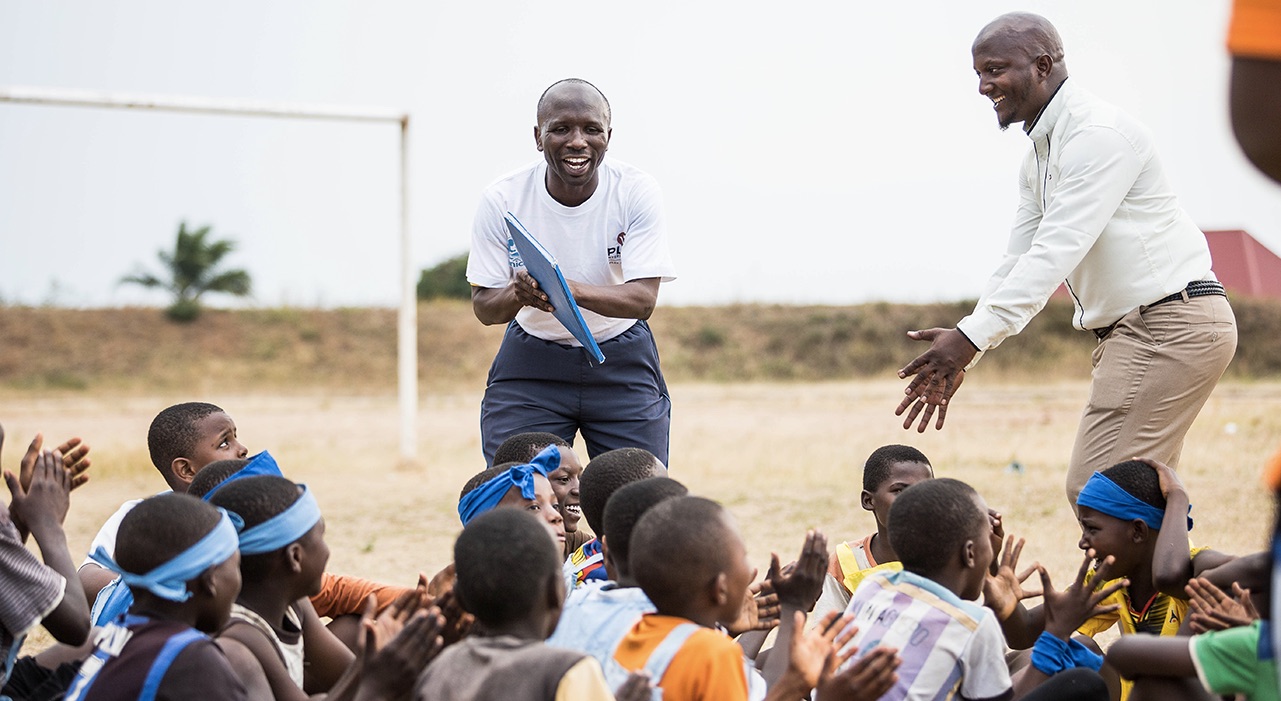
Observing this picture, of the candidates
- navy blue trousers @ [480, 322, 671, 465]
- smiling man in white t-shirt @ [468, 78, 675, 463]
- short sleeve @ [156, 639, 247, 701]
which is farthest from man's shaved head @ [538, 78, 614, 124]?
short sleeve @ [156, 639, 247, 701]

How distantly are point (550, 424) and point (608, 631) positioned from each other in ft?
7.22

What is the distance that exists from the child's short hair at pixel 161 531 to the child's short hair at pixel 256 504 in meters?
0.28

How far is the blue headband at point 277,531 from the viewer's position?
2.91 m

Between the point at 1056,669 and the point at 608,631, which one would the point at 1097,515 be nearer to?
the point at 1056,669

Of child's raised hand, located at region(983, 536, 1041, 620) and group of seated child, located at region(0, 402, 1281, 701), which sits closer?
group of seated child, located at region(0, 402, 1281, 701)

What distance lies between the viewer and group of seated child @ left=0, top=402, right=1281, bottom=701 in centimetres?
246

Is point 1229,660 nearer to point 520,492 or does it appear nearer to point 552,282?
point 520,492

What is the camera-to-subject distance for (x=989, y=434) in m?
15.5

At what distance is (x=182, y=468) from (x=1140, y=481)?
9.64 feet

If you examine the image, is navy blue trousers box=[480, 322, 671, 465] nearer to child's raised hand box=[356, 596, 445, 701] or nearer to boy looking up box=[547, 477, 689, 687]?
boy looking up box=[547, 477, 689, 687]

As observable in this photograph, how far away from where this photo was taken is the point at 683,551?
265 cm

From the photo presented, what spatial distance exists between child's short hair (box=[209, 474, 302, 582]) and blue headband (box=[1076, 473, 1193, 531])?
2207mm

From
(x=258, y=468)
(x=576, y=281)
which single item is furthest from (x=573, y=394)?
(x=258, y=468)

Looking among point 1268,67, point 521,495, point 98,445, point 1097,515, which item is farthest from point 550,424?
point 98,445
